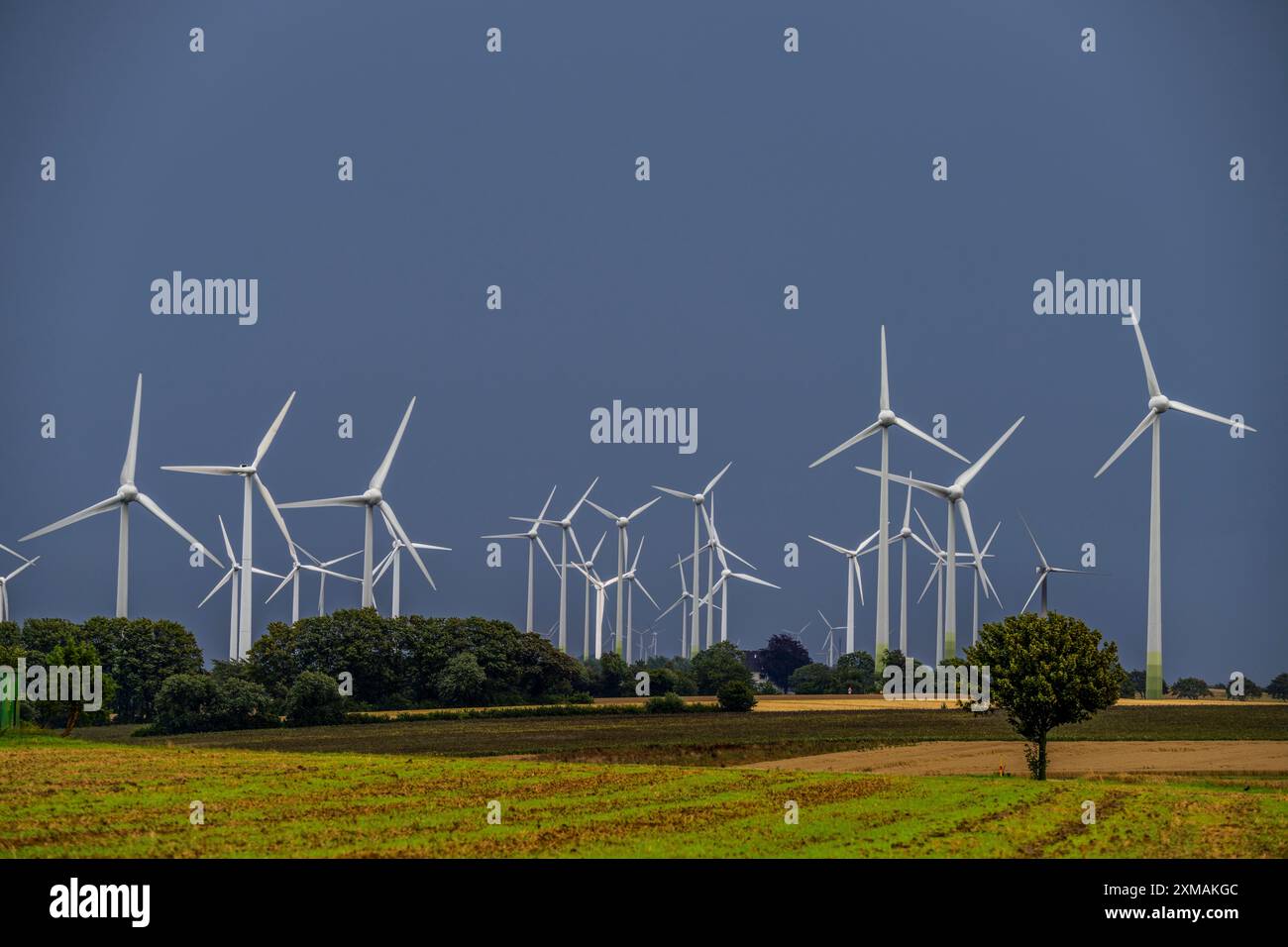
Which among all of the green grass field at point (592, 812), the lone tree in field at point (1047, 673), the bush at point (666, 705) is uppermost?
the lone tree in field at point (1047, 673)

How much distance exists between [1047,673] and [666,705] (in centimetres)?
8108

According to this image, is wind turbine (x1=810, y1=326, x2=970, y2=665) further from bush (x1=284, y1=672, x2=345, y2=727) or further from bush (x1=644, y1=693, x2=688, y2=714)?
bush (x1=284, y1=672, x2=345, y2=727)

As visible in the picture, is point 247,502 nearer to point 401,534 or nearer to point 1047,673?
point 401,534

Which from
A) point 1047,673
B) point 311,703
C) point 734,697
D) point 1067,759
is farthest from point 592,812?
point 734,697

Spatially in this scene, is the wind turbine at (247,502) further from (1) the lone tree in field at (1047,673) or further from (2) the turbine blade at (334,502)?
(1) the lone tree in field at (1047,673)

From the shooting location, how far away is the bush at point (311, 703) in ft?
424

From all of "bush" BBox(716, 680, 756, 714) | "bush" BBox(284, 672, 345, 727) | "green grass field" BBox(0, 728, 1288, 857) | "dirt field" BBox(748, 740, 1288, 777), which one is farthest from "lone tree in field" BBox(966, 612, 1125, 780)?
"bush" BBox(716, 680, 756, 714)

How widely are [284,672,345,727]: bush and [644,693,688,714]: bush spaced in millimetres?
36296

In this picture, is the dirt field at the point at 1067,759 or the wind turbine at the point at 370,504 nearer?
the dirt field at the point at 1067,759

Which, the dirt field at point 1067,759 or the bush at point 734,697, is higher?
the dirt field at point 1067,759

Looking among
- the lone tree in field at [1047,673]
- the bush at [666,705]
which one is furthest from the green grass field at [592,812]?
the bush at [666,705]

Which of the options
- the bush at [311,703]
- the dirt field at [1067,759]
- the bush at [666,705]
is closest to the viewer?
the dirt field at [1067,759]

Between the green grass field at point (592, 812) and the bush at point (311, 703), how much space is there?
45.9m
